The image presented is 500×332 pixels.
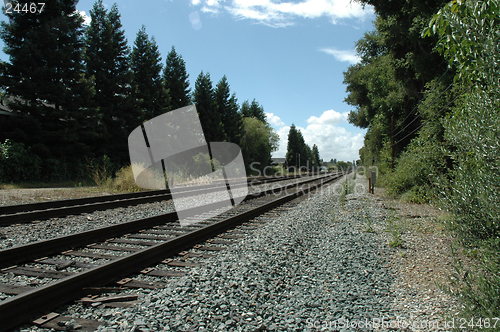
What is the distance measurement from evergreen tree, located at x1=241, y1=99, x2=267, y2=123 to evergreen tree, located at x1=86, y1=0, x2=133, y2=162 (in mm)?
49654

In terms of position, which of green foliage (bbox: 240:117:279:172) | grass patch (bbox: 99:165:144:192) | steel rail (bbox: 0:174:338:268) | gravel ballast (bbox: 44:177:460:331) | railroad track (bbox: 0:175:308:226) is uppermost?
green foliage (bbox: 240:117:279:172)

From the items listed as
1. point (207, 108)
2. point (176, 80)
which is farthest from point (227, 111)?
point (176, 80)

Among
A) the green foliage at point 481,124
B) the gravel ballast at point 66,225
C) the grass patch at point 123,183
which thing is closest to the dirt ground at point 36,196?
the grass patch at point 123,183

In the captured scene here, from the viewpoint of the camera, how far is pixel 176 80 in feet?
139

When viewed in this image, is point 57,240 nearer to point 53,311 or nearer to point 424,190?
point 53,311

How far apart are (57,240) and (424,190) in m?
12.9

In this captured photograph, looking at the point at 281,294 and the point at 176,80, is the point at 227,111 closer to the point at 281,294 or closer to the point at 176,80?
the point at 176,80

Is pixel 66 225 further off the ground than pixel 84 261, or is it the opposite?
pixel 66 225

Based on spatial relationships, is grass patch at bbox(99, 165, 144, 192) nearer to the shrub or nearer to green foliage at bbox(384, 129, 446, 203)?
the shrub

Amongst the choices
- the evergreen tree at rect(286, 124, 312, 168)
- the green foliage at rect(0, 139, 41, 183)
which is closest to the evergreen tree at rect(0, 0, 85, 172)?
the green foliage at rect(0, 139, 41, 183)

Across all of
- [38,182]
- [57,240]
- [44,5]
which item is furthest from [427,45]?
[44,5]

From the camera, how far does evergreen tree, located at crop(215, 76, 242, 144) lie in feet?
180

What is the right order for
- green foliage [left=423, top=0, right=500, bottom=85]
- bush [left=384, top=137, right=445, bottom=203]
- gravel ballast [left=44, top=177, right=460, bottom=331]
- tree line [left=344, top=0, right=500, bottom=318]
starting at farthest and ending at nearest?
bush [left=384, top=137, right=445, bottom=203]
gravel ballast [left=44, top=177, right=460, bottom=331]
tree line [left=344, top=0, right=500, bottom=318]
green foliage [left=423, top=0, right=500, bottom=85]

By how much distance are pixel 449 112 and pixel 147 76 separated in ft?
96.9
